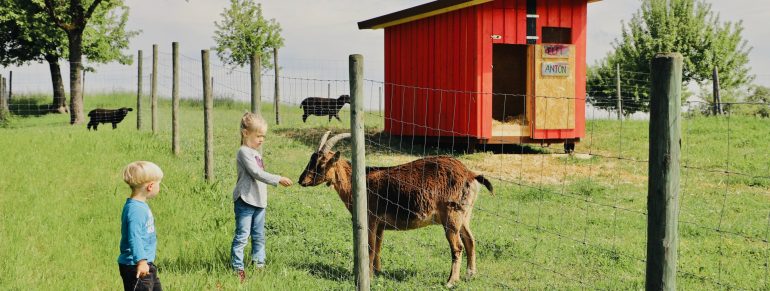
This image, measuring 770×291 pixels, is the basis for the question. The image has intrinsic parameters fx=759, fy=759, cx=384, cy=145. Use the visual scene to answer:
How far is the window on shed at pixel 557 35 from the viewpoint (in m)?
18.5

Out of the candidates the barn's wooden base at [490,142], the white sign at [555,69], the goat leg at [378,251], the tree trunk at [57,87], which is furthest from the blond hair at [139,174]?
the tree trunk at [57,87]

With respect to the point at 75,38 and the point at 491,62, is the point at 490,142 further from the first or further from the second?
the point at 75,38

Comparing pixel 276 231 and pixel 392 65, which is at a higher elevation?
pixel 392 65

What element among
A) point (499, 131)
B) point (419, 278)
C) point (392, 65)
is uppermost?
point (392, 65)

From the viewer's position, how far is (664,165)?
4.01 m

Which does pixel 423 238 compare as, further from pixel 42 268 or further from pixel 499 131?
pixel 499 131

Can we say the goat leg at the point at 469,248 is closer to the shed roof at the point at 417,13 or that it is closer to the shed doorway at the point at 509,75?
the shed roof at the point at 417,13

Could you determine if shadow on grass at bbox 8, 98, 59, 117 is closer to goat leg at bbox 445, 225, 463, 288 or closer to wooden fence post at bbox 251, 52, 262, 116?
wooden fence post at bbox 251, 52, 262, 116

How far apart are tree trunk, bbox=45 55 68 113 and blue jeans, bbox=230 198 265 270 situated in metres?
30.2

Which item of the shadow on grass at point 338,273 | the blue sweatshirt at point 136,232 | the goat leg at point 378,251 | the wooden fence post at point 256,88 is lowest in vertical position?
the shadow on grass at point 338,273

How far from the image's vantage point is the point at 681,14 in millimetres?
37781

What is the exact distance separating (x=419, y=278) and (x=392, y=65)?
1467cm

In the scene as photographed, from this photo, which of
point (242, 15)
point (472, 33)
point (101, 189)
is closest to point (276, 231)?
point (101, 189)

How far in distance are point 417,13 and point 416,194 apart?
12.6 meters
